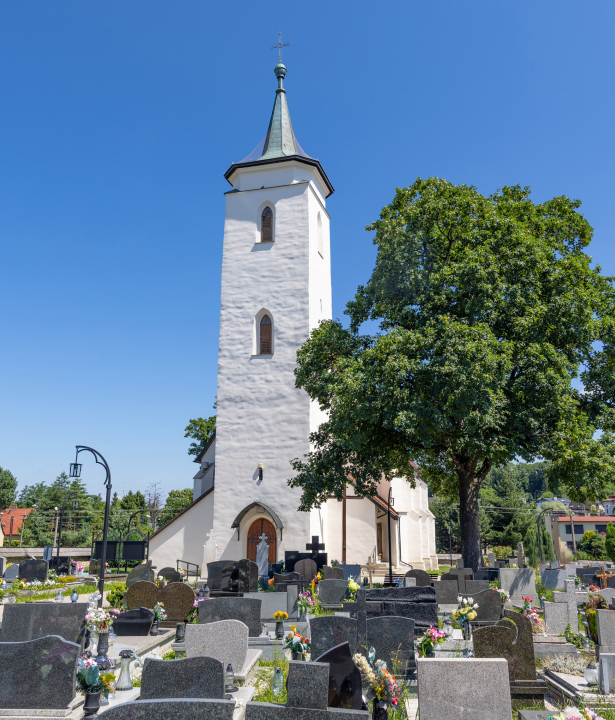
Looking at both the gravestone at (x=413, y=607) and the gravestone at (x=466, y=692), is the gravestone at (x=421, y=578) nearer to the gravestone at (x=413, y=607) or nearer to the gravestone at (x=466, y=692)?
the gravestone at (x=413, y=607)

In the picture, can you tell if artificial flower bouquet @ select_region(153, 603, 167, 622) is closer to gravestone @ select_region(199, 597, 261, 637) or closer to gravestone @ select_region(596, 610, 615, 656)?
gravestone @ select_region(199, 597, 261, 637)

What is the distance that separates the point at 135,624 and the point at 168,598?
1431mm

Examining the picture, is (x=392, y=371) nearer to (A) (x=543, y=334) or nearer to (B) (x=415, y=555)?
(A) (x=543, y=334)

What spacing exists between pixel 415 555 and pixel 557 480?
710 inches

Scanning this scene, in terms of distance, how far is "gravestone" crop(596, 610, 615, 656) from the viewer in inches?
361

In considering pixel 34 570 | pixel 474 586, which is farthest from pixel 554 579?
pixel 34 570

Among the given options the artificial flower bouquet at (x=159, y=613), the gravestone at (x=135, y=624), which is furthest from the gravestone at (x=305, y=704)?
the artificial flower bouquet at (x=159, y=613)

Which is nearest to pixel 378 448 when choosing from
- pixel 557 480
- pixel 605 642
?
pixel 557 480

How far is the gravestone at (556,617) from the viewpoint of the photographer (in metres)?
11.5

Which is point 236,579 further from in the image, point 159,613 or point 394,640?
point 394,640

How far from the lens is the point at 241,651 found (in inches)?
325

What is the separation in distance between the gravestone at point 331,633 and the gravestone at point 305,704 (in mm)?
3310

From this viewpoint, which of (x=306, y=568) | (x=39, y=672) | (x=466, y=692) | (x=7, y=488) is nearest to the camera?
(x=466, y=692)

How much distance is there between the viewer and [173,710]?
182 inches
